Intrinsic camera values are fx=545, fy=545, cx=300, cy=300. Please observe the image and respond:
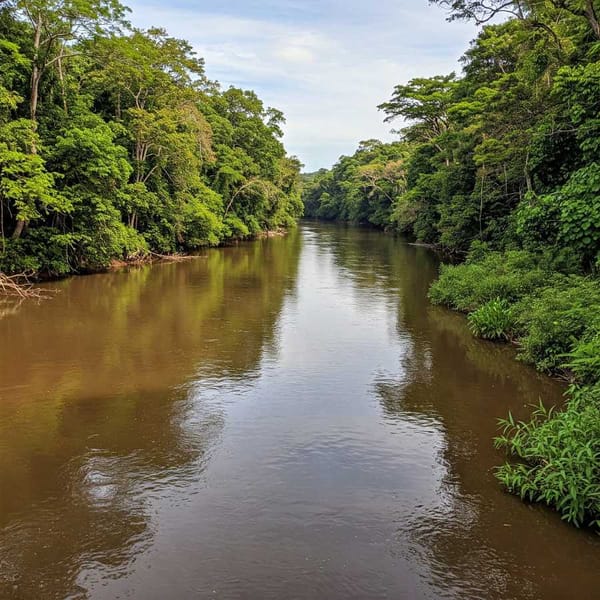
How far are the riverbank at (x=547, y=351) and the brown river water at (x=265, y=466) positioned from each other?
0.27 metres

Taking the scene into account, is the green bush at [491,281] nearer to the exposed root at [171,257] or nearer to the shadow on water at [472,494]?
the shadow on water at [472,494]

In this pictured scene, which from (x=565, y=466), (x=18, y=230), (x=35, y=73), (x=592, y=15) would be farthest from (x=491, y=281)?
(x=35, y=73)

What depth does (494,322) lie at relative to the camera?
12.5 metres

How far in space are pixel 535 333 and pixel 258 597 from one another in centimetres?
772

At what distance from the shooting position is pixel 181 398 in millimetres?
8672

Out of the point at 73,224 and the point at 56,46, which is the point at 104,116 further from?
the point at 73,224

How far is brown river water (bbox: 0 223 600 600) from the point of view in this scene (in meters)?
4.61

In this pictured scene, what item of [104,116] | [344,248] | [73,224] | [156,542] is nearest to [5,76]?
[73,224]

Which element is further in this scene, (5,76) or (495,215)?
(495,215)

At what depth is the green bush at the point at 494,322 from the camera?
489 inches

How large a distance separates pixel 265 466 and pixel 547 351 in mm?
6011

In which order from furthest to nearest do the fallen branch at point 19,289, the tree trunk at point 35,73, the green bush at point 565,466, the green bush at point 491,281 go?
1. the tree trunk at point 35,73
2. the fallen branch at point 19,289
3. the green bush at point 491,281
4. the green bush at point 565,466

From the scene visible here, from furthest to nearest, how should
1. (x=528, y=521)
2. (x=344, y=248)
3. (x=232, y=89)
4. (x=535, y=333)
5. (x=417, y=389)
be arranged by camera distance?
(x=232, y=89), (x=344, y=248), (x=535, y=333), (x=417, y=389), (x=528, y=521)

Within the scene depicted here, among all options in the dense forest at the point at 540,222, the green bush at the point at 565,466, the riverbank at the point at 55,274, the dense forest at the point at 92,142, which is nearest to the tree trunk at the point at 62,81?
the dense forest at the point at 92,142
